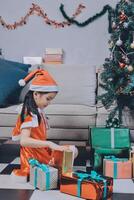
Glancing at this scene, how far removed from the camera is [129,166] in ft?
5.76

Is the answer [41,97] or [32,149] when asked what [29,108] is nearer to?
[41,97]

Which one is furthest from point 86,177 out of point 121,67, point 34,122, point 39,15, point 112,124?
point 39,15

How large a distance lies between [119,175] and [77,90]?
3.95ft

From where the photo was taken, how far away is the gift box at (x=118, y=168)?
1.74 m

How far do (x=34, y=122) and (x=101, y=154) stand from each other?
1.34ft

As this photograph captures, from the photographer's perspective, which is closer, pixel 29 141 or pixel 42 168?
pixel 42 168

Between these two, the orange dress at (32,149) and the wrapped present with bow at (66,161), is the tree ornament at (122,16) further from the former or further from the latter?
the wrapped present with bow at (66,161)

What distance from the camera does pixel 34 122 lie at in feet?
5.61

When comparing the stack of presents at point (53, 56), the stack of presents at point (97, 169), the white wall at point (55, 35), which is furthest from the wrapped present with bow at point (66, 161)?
the white wall at point (55, 35)

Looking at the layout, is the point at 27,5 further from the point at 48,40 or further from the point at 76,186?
the point at 76,186

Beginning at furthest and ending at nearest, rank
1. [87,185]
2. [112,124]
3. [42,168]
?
[112,124], [42,168], [87,185]

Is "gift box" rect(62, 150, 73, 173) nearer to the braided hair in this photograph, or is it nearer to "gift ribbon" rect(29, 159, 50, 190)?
"gift ribbon" rect(29, 159, 50, 190)

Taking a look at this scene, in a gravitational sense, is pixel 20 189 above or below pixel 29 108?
below

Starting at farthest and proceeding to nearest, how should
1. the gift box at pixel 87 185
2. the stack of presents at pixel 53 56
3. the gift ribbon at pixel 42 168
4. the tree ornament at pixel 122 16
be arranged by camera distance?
the stack of presents at pixel 53 56 → the tree ornament at pixel 122 16 → the gift ribbon at pixel 42 168 → the gift box at pixel 87 185
